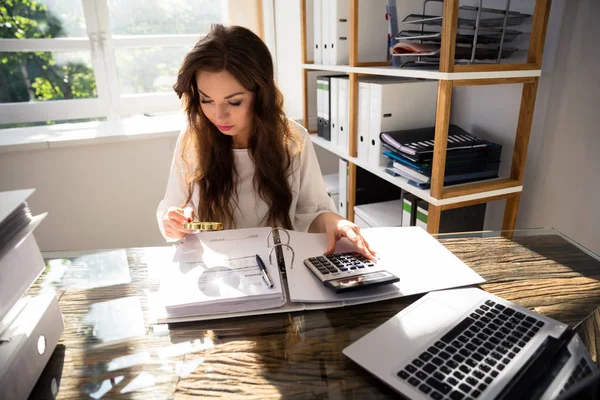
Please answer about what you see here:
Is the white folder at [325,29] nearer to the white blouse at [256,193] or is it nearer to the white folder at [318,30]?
the white folder at [318,30]

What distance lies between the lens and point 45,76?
2.34 metres

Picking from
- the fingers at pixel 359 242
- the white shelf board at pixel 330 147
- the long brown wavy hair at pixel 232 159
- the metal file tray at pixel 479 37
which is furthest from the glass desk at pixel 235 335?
the white shelf board at pixel 330 147

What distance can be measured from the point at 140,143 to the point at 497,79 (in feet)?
5.60

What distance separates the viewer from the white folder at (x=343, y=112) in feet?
6.06

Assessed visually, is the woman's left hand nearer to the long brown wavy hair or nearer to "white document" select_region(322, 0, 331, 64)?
the long brown wavy hair

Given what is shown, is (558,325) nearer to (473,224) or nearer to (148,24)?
(473,224)

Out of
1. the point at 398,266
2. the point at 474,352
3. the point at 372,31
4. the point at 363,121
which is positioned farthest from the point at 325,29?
the point at 474,352

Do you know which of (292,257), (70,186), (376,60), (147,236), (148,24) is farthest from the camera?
(148,24)

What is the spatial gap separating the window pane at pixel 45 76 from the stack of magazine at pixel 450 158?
187cm

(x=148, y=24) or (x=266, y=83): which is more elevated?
(x=148, y=24)

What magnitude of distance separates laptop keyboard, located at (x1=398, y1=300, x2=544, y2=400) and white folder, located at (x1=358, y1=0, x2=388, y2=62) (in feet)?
4.69

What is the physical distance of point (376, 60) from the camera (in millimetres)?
1849

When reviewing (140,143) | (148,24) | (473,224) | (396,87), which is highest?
(148,24)

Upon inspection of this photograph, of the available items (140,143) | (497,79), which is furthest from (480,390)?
(140,143)
